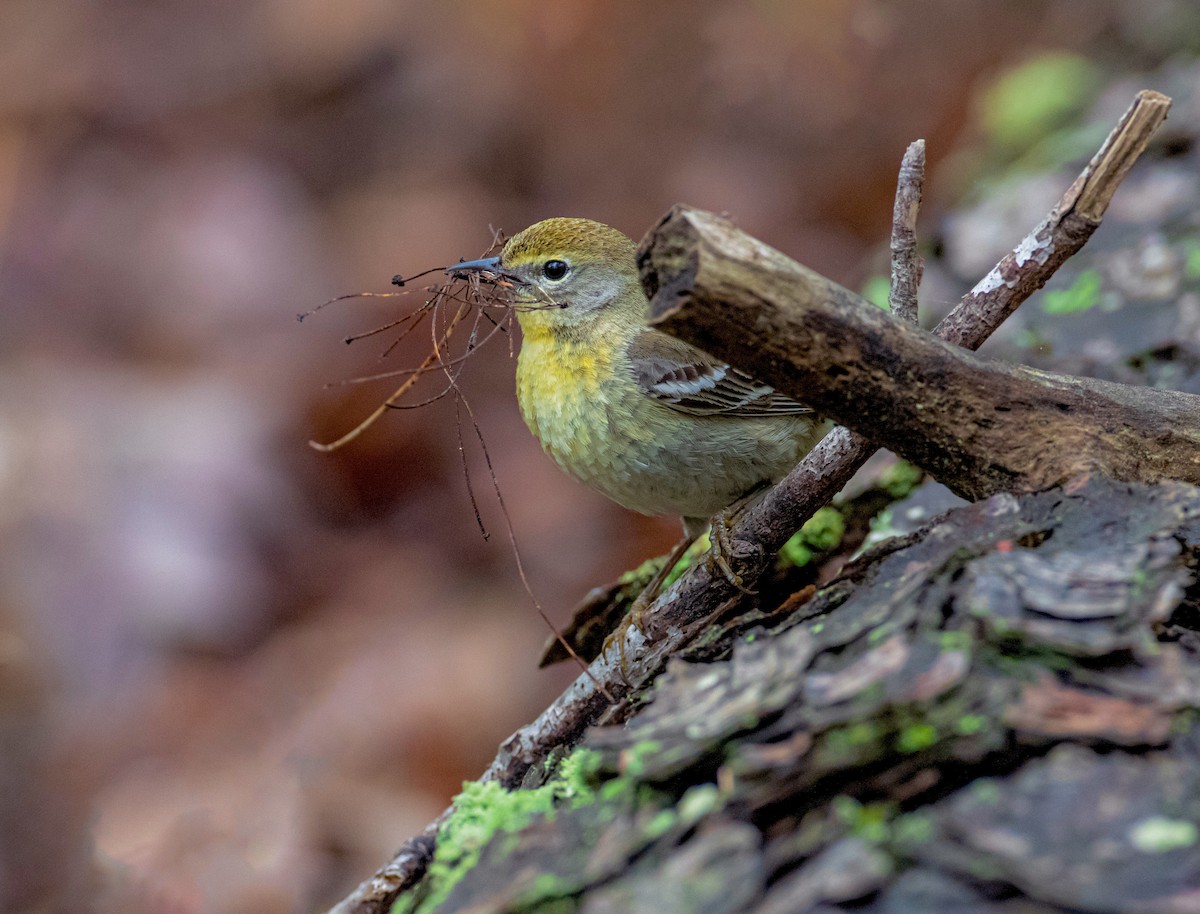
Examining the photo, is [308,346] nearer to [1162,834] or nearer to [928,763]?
[928,763]

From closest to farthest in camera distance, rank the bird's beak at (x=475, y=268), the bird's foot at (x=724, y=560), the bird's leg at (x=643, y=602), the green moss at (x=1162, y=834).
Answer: the green moss at (x=1162, y=834), the bird's foot at (x=724, y=560), the bird's leg at (x=643, y=602), the bird's beak at (x=475, y=268)

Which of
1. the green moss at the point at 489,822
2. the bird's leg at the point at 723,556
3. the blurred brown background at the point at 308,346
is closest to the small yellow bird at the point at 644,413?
the bird's leg at the point at 723,556

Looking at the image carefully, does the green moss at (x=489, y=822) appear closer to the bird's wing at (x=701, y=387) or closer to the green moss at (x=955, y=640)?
the green moss at (x=955, y=640)

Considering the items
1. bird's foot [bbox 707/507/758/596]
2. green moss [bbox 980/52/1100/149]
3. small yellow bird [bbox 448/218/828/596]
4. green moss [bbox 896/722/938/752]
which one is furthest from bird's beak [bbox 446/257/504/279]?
green moss [bbox 980/52/1100/149]

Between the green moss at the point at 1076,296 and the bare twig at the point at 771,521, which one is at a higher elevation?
the green moss at the point at 1076,296

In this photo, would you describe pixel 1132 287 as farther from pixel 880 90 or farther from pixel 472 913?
pixel 880 90
